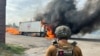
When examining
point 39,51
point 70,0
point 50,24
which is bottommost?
point 39,51

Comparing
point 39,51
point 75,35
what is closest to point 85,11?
point 75,35

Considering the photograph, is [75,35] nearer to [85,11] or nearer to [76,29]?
[76,29]

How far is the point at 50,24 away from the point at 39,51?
2391cm

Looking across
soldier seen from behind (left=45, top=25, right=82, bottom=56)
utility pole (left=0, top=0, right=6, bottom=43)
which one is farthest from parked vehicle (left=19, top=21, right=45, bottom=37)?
soldier seen from behind (left=45, top=25, right=82, bottom=56)

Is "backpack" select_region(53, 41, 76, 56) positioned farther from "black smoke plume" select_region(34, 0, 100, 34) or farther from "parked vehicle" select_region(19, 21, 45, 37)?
"black smoke plume" select_region(34, 0, 100, 34)

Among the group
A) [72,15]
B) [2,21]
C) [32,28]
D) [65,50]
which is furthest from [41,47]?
[65,50]

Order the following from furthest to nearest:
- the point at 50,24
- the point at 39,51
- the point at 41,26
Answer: the point at 50,24, the point at 41,26, the point at 39,51

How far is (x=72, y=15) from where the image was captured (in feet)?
158

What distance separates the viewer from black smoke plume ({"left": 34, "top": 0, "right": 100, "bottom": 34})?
47.0 m

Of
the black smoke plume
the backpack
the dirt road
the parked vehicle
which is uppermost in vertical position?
the black smoke plume

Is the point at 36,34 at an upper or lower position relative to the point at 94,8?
lower

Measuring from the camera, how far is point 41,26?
148 feet

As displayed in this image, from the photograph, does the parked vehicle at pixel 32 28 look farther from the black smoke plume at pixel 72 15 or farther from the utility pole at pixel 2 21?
the utility pole at pixel 2 21

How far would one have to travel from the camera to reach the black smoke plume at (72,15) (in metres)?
47.0
